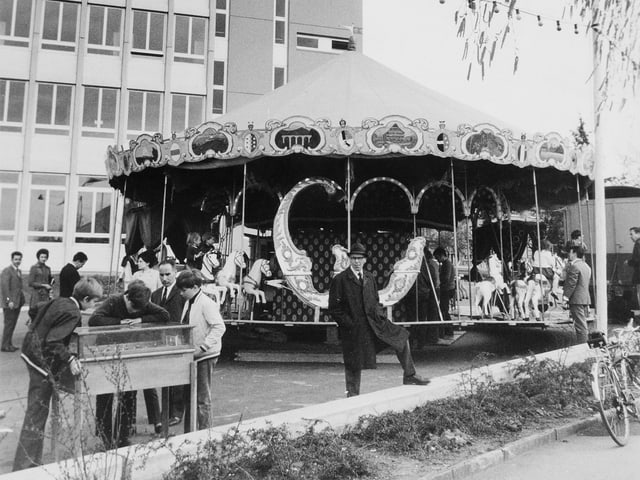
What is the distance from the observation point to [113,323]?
18.8 ft

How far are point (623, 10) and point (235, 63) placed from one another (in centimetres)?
2611

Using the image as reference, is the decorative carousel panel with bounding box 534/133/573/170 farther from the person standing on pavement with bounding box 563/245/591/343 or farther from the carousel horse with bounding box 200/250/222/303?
the carousel horse with bounding box 200/250/222/303

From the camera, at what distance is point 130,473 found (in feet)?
12.0

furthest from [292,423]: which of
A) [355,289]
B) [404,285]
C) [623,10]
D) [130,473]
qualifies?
[404,285]

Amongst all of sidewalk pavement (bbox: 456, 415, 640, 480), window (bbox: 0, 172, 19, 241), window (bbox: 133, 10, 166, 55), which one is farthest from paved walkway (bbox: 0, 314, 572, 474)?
window (bbox: 133, 10, 166, 55)

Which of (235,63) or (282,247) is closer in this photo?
(282,247)

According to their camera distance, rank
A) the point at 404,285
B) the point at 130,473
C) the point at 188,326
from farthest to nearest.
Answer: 1. the point at 404,285
2. the point at 188,326
3. the point at 130,473

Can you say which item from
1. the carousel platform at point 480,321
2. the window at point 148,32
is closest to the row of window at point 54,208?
the window at point 148,32

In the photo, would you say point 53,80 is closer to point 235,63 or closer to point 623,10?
point 235,63

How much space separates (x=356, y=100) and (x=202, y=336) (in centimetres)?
814

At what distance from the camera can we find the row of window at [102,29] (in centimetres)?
2558

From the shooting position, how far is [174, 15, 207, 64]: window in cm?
2752

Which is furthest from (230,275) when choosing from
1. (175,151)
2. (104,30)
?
(104,30)

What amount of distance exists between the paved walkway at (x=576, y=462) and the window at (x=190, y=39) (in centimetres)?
2557
